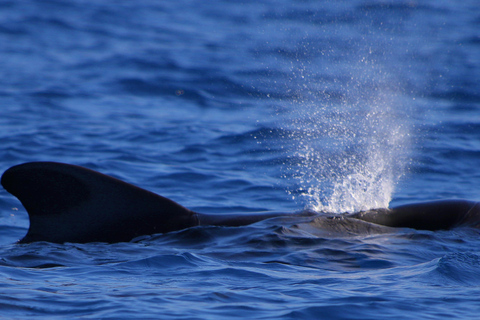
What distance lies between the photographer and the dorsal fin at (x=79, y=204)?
6.79 metres

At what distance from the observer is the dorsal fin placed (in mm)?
6789

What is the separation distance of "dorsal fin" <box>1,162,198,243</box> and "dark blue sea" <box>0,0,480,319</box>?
18cm

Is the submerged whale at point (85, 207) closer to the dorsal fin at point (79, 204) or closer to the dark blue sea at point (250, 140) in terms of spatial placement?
the dorsal fin at point (79, 204)

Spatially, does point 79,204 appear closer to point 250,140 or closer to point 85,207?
point 85,207

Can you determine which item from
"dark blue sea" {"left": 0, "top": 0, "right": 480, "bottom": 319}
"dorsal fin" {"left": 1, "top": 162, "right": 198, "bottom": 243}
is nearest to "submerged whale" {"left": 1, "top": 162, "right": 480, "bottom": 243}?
"dorsal fin" {"left": 1, "top": 162, "right": 198, "bottom": 243}

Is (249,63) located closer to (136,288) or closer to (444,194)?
(444,194)

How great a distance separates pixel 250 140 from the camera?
516 inches

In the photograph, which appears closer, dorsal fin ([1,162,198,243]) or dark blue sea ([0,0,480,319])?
dark blue sea ([0,0,480,319])

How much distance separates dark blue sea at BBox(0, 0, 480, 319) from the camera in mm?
5336

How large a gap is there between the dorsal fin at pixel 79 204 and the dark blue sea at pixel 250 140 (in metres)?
0.18

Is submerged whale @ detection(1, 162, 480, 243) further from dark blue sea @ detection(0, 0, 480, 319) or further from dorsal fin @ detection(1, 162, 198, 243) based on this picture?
dark blue sea @ detection(0, 0, 480, 319)

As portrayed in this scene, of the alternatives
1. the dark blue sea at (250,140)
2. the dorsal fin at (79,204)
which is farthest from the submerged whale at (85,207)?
the dark blue sea at (250,140)

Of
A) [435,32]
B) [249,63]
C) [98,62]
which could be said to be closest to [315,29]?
[435,32]

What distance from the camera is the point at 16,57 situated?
1958 cm
